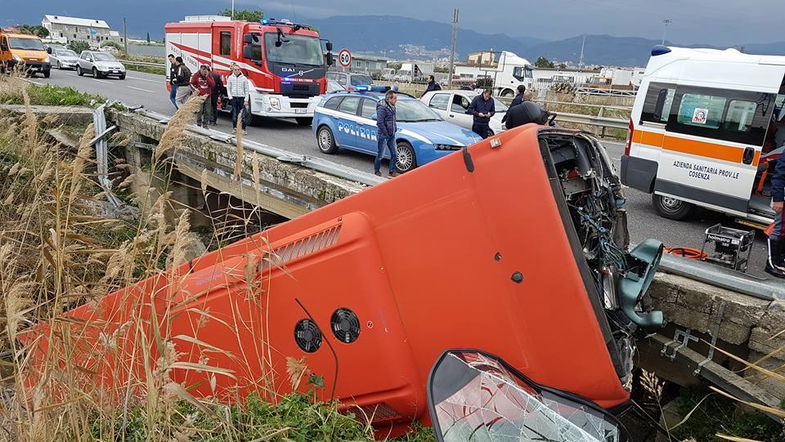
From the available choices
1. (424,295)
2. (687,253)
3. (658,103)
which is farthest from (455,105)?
(424,295)

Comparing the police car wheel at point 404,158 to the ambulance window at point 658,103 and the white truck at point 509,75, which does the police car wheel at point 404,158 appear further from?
the white truck at point 509,75

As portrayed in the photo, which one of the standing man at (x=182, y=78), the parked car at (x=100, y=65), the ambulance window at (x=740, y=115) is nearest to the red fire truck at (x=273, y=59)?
the standing man at (x=182, y=78)

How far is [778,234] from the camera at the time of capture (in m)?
4.77

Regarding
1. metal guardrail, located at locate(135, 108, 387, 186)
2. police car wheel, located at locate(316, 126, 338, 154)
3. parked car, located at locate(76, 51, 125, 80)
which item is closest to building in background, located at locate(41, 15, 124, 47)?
parked car, located at locate(76, 51, 125, 80)

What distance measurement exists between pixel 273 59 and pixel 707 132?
36.0ft

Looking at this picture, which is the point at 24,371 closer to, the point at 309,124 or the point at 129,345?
the point at 129,345

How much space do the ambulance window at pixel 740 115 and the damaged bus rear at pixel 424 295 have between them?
16.9ft

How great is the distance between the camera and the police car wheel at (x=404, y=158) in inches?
377

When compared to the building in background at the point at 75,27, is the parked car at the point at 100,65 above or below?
below

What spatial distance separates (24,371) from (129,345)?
42cm

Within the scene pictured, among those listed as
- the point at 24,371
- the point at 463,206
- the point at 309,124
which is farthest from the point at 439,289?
the point at 309,124

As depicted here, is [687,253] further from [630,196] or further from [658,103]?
[630,196]

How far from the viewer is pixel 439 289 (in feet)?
8.18

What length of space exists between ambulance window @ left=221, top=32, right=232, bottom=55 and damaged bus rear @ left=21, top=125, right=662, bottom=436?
531 inches
